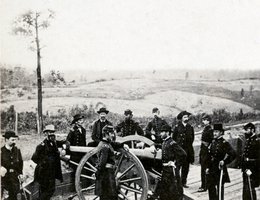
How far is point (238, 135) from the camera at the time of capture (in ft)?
13.6

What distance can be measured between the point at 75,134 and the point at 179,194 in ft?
3.77

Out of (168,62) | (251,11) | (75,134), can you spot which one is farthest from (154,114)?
(251,11)

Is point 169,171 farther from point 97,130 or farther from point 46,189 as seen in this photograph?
point 46,189

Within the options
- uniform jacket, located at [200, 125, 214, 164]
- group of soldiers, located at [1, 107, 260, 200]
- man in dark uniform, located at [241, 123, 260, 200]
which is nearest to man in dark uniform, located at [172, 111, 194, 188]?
group of soldiers, located at [1, 107, 260, 200]

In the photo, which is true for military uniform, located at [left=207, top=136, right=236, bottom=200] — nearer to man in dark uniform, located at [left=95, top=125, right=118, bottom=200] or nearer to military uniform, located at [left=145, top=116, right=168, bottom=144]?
military uniform, located at [left=145, top=116, right=168, bottom=144]

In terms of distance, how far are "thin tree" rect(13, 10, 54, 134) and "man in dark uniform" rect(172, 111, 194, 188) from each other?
1337mm

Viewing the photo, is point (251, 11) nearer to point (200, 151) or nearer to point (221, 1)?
point (221, 1)

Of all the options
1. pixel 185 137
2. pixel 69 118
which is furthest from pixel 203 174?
pixel 69 118

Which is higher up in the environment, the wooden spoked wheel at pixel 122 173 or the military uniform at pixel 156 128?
the military uniform at pixel 156 128

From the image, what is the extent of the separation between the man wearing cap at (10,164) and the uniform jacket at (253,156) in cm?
218

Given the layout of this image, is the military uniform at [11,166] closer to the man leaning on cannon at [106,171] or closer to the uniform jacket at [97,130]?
the uniform jacket at [97,130]

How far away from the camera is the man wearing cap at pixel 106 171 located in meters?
3.78

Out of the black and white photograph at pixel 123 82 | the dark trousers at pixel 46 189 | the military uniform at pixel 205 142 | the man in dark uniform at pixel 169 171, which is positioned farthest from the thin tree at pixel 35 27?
the military uniform at pixel 205 142

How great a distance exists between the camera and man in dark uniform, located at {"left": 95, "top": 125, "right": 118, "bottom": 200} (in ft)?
12.4
